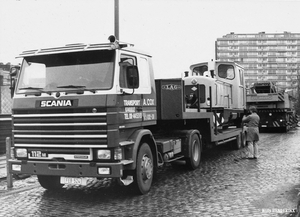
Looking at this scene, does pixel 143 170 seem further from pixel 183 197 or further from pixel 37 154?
pixel 37 154

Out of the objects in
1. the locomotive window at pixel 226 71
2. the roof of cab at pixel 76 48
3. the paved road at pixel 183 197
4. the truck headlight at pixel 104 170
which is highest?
the locomotive window at pixel 226 71

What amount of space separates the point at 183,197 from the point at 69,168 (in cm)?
210

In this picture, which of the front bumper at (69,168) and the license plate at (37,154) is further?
the license plate at (37,154)

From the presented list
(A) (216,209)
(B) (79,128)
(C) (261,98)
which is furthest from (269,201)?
(C) (261,98)

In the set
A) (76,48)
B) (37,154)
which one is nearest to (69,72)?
(76,48)

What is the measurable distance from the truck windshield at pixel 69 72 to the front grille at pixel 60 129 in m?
0.47

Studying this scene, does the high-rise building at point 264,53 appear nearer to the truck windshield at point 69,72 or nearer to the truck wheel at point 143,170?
the truck wheel at point 143,170

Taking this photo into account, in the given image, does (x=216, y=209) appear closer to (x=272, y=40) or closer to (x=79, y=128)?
(x=79, y=128)

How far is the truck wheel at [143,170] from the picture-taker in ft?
22.1

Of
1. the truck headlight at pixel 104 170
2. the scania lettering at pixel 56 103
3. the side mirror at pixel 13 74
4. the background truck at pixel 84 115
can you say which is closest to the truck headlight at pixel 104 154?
the background truck at pixel 84 115

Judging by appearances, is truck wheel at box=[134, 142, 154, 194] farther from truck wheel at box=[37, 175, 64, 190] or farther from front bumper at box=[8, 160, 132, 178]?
truck wheel at box=[37, 175, 64, 190]

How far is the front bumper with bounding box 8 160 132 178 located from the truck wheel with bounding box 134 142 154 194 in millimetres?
526

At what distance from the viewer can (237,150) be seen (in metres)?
13.9

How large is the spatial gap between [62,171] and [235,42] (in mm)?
136364
